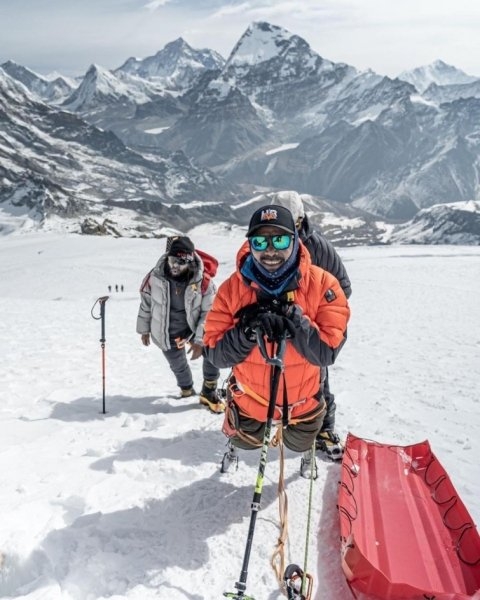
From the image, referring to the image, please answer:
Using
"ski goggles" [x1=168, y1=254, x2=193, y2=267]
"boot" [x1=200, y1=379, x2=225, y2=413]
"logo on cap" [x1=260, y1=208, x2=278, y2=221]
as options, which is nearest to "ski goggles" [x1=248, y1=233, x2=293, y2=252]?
"logo on cap" [x1=260, y1=208, x2=278, y2=221]

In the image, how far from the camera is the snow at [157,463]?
416cm

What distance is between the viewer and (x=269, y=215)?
4.30m

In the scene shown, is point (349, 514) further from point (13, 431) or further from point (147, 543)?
point (13, 431)

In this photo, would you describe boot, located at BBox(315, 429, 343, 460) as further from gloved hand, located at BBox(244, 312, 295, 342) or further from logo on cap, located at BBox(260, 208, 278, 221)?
logo on cap, located at BBox(260, 208, 278, 221)

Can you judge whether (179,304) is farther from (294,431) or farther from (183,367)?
(294,431)

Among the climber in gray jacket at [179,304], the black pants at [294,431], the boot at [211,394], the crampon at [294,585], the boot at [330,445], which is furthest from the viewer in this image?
the boot at [211,394]

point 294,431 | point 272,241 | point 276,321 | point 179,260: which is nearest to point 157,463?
point 294,431

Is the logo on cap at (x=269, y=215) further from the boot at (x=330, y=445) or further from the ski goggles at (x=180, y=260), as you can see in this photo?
the boot at (x=330, y=445)

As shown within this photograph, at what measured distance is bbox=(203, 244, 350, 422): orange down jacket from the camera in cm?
440

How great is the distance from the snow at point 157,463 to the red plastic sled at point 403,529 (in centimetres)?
27

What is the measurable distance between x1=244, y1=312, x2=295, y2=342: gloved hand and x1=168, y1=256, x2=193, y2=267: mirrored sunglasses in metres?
3.20

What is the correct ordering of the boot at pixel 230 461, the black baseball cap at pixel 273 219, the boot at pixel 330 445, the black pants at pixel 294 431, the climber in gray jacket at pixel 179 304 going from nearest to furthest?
the black baseball cap at pixel 273 219
the black pants at pixel 294 431
the boot at pixel 230 461
the boot at pixel 330 445
the climber in gray jacket at pixel 179 304

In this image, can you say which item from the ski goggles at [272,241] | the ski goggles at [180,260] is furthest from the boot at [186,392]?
the ski goggles at [272,241]

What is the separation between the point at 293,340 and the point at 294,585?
76.1 inches
